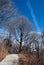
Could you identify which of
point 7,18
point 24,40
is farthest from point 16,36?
point 7,18

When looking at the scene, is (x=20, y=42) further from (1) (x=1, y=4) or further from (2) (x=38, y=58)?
(2) (x=38, y=58)

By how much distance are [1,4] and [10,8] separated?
1.19m

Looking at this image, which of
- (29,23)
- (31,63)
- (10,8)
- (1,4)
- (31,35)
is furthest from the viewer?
(31,35)

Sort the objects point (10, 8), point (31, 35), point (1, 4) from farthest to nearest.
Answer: point (31, 35)
point (10, 8)
point (1, 4)

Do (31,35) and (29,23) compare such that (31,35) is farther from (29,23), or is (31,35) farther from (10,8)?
(10,8)

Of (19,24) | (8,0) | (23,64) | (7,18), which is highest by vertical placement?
(19,24)

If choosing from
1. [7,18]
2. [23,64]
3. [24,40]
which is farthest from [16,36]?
[23,64]

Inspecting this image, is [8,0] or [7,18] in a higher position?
[8,0]

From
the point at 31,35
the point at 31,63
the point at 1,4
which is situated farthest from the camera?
the point at 31,35

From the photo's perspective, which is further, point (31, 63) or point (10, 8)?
point (10, 8)

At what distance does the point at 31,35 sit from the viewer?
3259 centimetres

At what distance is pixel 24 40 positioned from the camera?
3133 centimetres

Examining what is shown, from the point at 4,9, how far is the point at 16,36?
1838 cm

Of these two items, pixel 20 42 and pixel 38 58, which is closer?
pixel 38 58
